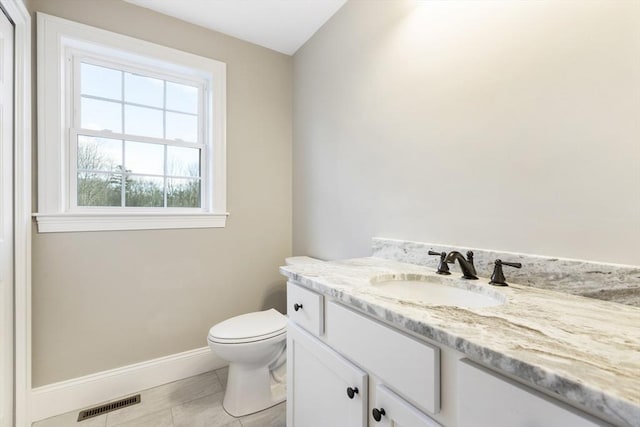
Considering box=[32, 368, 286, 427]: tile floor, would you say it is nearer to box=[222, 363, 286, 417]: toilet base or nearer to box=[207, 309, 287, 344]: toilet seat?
box=[222, 363, 286, 417]: toilet base

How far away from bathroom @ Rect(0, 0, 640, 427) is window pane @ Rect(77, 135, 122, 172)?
0.23 meters

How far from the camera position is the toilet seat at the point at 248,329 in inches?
60.7

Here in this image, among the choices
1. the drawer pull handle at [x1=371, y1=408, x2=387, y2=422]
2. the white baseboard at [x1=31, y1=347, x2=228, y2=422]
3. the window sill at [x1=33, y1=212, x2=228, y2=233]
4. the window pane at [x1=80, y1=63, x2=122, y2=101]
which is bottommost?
the white baseboard at [x1=31, y1=347, x2=228, y2=422]

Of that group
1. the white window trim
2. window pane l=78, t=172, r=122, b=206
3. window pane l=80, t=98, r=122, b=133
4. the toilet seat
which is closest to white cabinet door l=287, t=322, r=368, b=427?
the toilet seat

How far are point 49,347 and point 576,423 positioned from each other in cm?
232

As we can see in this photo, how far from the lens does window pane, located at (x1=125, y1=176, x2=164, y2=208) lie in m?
1.91

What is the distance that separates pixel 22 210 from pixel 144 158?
700mm

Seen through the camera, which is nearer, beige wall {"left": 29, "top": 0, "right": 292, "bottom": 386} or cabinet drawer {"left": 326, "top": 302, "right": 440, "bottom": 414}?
cabinet drawer {"left": 326, "top": 302, "right": 440, "bottom": 414}

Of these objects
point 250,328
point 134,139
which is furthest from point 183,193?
point 250,328

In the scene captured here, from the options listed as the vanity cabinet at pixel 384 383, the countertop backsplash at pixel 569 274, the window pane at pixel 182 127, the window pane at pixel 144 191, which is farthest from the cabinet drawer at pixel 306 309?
the window pane at pixel 182 127

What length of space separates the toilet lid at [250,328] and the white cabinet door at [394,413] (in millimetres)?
928

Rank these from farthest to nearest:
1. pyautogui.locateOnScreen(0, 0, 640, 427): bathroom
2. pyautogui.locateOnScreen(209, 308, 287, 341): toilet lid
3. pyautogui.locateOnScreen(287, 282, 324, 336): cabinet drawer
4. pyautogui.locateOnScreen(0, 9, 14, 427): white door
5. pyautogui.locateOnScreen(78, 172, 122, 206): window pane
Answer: pyautogui.locateOnScreen(78, 172, 122, 206): window pane < pyautogui.locateOnScreen(209, 308, 287, 341): toilet lid < pyautogui.locateOnScreen(0, 9, 14, 427): white door < pyautogui.locateOnScreen(287, 282, 324, 336): cabinet drawer < pyautogui.locateOnScreen(0, 0, 640, 427): bathroom

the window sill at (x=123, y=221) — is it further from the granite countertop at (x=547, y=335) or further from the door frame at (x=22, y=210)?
the granite countertop at (x=547, y=335)

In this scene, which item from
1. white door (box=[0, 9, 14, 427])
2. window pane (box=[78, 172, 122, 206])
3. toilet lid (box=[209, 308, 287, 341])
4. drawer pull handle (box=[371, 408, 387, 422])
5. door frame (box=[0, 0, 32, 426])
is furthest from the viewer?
window pane (box=[78, 172, 122, 206])
